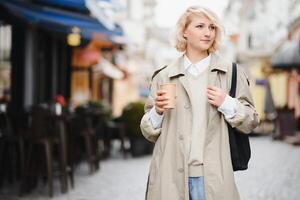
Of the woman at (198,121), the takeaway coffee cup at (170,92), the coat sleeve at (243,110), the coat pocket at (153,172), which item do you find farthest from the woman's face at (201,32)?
the coat pocket at (153,172)

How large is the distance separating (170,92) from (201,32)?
1.47 ft

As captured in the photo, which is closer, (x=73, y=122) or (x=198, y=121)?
(x=198, y=121)

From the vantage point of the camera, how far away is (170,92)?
313 cm

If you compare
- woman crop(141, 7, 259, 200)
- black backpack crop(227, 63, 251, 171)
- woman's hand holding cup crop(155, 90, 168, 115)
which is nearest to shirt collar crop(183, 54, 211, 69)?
woman crop(141, 7, 259, 200)

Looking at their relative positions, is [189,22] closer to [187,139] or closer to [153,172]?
[187,139]

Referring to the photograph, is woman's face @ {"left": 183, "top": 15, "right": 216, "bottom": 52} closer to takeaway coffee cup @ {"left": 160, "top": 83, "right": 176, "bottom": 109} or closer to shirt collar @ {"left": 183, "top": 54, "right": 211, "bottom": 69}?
shirt collar @ {"left": 183, "top": 54, "right": 211, "bottom": 69}

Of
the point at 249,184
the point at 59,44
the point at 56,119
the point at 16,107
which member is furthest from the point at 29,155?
the point at 59,44

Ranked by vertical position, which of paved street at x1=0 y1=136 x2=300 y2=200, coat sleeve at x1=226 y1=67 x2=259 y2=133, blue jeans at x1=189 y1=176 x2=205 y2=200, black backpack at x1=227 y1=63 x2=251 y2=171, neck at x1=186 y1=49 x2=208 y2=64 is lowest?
paved street at x1=0 y1=136 x2=300 y2=200

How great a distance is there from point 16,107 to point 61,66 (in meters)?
5.29

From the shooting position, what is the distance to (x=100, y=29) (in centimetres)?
1269

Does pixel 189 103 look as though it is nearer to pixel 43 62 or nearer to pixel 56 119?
pixel 56 119

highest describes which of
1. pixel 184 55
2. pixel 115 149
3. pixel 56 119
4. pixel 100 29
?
pixel 100 29

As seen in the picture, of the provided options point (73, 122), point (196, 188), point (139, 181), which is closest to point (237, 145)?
point (196, 188)

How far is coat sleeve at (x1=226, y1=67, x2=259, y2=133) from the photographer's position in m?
3.28
